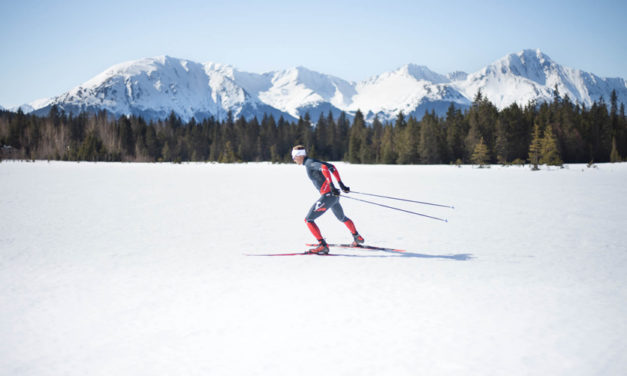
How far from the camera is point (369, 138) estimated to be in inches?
3954

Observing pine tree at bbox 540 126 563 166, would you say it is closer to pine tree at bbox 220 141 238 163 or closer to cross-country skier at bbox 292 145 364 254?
cross-country skier at bbox 292 145 364 254

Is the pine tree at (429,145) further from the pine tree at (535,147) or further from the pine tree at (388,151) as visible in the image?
the pine tree at (535,147)

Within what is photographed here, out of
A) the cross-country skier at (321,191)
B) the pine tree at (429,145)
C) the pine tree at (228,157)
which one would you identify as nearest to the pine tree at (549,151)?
the pine tree at (429,145)

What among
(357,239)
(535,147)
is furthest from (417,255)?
(535,147)

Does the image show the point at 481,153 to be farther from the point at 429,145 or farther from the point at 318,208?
the point at 318,208

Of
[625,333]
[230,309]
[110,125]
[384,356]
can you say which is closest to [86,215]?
[230,309]

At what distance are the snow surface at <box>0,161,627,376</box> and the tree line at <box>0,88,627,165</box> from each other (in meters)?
51.8

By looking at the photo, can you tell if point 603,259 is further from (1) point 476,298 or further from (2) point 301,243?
(2) point 301,243

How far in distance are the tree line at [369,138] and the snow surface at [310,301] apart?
5183cm

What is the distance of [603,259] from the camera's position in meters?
8.66

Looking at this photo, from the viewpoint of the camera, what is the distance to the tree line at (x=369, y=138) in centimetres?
7388

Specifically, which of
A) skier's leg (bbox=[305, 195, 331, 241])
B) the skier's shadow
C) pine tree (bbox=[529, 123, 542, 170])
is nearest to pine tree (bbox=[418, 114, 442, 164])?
pine tree (bbox=[529, 123, 542, 170])

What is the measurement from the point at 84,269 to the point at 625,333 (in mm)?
9200

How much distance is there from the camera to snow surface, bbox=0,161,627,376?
4398 millimetres
